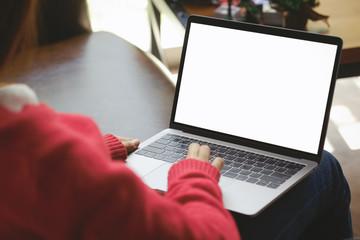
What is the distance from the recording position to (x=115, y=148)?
102 centimetres

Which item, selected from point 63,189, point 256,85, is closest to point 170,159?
point 256,85

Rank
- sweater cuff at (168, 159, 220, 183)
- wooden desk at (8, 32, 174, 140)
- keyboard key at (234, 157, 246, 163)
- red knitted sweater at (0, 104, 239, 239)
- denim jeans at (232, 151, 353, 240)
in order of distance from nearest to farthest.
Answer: red knitted sweater at (0, 104, 239, 239) < sweater cuff at (168, 159, 220, 183) < denim jeans at (232, 151, 353, 240) < keyboard key at (234, 157, 246, 163) < wooden desk at (8, 32, 174, 140)

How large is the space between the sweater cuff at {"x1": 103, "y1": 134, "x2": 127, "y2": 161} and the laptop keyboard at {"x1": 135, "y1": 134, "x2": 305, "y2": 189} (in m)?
0.04

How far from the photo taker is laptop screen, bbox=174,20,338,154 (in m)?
1.02

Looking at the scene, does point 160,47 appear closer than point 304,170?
No

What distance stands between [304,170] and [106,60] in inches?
36.1

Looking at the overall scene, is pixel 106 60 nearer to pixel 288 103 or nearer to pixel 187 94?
pixel 187 94

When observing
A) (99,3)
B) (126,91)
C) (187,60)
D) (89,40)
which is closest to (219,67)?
(187,60)

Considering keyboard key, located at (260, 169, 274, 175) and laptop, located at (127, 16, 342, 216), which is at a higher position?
laptop, located at (127, 16, 342, 216)

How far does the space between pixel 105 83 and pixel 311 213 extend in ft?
2.69

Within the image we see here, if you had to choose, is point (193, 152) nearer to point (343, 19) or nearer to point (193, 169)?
point (193, 169)

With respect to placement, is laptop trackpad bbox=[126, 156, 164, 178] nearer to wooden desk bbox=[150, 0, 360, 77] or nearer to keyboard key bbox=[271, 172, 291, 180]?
keyboard key bbox=[271, 172, 291, 180]

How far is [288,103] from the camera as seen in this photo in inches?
41.3

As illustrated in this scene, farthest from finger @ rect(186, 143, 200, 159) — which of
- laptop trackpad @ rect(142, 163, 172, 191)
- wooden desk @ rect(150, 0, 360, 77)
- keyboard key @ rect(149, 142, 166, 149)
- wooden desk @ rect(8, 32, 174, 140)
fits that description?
wooden desk @ rect(150, 0, 360, 77)
